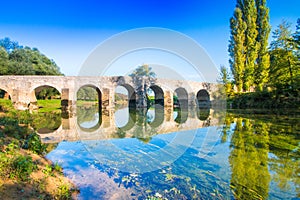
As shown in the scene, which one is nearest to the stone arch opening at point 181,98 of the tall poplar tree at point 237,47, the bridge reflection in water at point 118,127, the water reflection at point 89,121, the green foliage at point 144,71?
the tall poplar tree at point 237,47

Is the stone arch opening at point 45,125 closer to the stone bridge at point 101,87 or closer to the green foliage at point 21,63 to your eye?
the stone bridge at point 101,87

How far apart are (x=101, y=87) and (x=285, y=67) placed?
18.6 m

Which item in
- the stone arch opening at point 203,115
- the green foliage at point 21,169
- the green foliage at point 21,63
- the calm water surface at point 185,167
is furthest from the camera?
the green foliage at point 21,63

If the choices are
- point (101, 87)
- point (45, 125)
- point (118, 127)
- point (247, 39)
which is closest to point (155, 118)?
point (118, 127)

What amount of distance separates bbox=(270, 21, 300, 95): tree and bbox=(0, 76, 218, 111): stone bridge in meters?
12.6

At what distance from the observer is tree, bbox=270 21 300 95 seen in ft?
53.7

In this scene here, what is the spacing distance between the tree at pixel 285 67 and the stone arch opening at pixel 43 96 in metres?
22.0

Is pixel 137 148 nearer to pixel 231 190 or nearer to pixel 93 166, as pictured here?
pixel 93 166

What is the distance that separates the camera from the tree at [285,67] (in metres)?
16.4

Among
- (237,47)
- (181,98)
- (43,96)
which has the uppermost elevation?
(237,47)

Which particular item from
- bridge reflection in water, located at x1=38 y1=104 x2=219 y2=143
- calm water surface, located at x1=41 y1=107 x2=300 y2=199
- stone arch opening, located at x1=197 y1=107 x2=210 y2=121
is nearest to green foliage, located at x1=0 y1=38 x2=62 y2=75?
bridge reflection in water, located at x1=38 y1=104 x2=219 y2=143

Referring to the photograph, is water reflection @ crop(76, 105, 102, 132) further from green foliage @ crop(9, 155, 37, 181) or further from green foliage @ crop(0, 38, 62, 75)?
green foliage @ crop(0, 38, 62, 75)

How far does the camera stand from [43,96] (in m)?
31.9

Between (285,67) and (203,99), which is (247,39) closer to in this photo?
(285,67)
